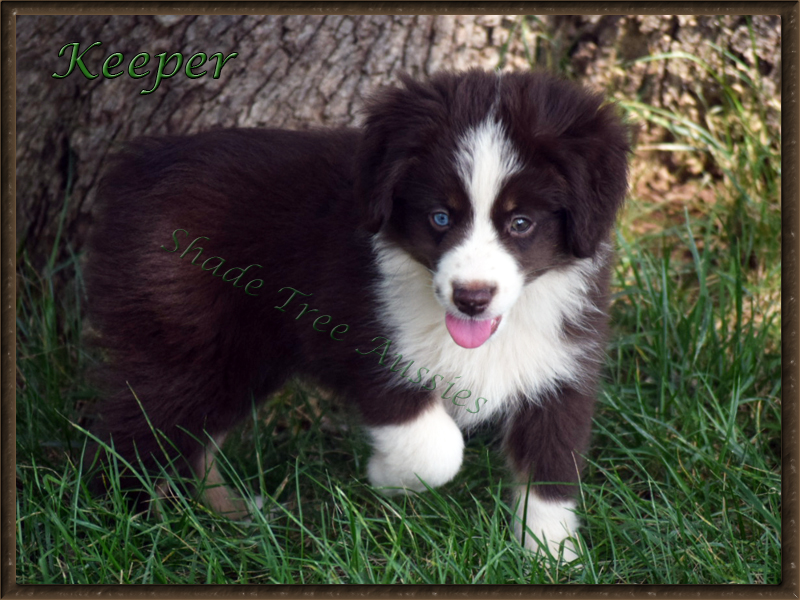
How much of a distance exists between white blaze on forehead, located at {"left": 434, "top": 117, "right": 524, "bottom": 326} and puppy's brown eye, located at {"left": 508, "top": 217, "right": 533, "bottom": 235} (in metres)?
0.07

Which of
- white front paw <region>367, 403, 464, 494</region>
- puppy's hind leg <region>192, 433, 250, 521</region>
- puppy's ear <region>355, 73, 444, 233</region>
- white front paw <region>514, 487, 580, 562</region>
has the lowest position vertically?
puppy's hind leg <region>192, 433, 250, 521</region>

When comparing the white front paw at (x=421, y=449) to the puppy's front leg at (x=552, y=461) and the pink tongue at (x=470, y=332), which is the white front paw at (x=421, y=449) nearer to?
the puppy's front leg at (x=552, y=461)

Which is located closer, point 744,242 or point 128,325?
point 128,325

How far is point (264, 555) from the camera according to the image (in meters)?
2.71

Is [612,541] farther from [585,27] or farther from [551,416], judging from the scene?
[585,27]

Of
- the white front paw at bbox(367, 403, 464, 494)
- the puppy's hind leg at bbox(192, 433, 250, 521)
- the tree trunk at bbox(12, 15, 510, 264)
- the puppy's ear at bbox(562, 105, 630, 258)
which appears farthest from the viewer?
the tree trunk at bbox(12, 15, 510, 264)

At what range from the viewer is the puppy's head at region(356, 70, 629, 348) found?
2.49 meters

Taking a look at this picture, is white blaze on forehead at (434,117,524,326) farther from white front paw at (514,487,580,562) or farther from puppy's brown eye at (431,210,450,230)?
white front paw at (514,487,580,562)

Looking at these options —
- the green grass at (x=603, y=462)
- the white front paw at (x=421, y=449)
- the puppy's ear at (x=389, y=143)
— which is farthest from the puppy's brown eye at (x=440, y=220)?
the green grass at (x=603, y=462)

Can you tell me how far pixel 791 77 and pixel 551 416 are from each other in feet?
4.16

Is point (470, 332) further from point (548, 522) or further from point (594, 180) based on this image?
point (548, 522)

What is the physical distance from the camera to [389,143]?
262 centimetres

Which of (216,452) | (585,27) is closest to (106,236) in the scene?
(216,452)

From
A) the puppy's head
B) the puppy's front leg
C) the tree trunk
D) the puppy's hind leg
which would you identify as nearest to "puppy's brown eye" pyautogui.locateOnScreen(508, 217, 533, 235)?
the puppy's head
